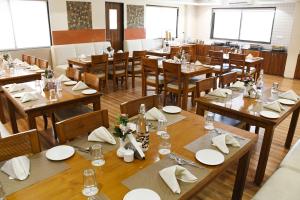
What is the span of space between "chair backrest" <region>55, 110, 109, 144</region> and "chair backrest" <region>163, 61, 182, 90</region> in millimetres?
2199

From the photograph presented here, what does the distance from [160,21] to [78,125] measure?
7380mm

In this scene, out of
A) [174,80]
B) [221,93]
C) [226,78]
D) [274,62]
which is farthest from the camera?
[274,62]

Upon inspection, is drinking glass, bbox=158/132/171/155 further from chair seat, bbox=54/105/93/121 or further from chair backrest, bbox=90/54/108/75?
chair backrest, bbox=90/54/108/75

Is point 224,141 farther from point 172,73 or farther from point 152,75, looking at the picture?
point 152,75

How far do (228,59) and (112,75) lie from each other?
2.64 metres

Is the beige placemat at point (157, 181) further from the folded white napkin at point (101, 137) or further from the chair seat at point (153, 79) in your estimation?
the chair seat at point (153, 79)

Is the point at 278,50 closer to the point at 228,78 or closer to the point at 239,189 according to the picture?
the point at 228,78

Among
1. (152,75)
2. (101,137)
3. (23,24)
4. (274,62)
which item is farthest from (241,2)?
(101,137)

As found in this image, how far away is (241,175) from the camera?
1.96 metres

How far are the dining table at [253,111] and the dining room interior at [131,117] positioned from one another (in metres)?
0.01

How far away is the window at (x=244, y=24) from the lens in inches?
292

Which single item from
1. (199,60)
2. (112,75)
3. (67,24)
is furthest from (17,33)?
(199,60)

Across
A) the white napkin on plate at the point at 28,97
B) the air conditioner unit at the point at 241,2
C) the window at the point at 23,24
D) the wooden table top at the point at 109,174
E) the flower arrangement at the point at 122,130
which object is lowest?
the wooden table top at the point at 109,174

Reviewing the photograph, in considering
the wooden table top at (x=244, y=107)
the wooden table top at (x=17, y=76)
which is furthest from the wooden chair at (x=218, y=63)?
the wooden table top at (x=17, y=76)
